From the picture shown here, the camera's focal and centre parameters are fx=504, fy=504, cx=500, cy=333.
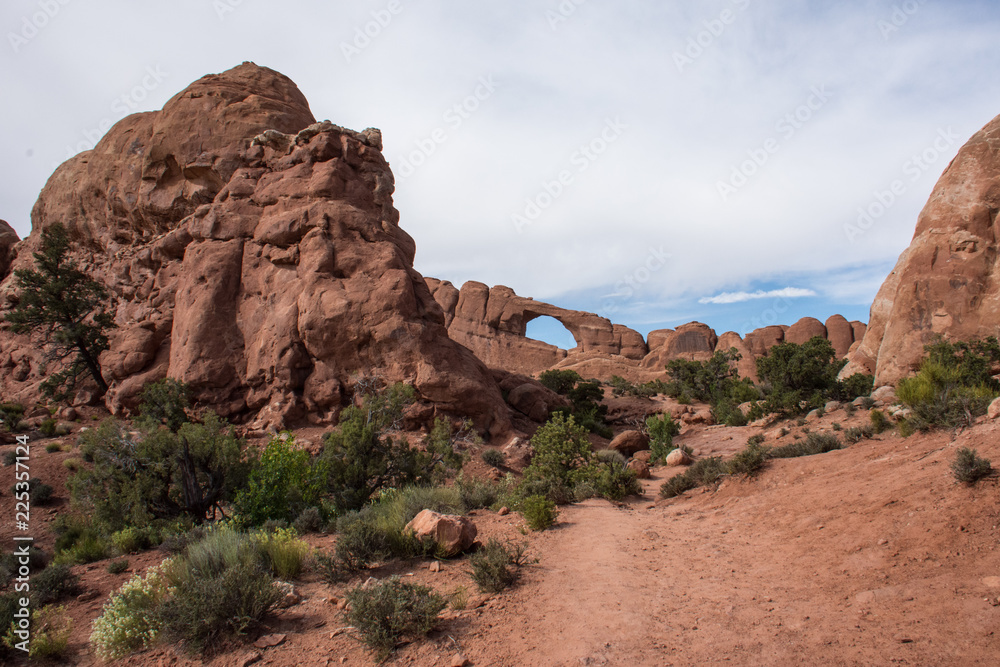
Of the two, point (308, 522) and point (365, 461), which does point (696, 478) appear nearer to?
point (365, 461)

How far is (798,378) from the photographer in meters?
22.9

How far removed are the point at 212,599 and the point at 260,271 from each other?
52.3 feet

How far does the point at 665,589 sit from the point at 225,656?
14.3 feet

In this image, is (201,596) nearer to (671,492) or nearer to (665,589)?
(665,589)

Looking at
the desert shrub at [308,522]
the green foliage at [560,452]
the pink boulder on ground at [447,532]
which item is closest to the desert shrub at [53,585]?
the desert shrub at [308,522]

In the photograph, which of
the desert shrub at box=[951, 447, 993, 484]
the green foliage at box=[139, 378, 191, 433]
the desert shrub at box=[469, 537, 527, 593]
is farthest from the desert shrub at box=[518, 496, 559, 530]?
the green foliage at box=[139, 378, 191, 433]

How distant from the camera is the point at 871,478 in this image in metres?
7.04

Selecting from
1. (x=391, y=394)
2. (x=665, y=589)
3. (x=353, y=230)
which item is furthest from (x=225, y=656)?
(x=353, y=230)

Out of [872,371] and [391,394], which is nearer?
[391,394]

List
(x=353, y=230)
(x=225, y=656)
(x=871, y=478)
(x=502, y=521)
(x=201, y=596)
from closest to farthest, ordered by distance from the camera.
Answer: (x=225, y=656) < (x=201, y=596) < (x=871, y=478) < (x=502, y=521) < (x=353, y=230)

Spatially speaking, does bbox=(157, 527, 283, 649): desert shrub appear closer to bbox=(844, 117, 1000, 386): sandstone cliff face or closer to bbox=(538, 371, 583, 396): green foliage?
bbox=(844, 117, 1000, 386): sandstone cliff face

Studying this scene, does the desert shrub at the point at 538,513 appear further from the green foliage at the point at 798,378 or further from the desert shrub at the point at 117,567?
the green foliage at the point at 798,378

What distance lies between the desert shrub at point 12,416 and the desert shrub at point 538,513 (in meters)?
19.0

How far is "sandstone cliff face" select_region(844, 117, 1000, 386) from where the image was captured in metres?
16.8
